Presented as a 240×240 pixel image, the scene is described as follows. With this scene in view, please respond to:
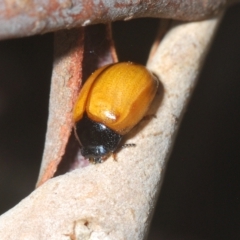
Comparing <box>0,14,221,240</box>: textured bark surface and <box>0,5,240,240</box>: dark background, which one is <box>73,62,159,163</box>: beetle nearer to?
<box>0,14,221,240</box>: textured bark surface


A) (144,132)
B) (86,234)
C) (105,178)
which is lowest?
(86,234)

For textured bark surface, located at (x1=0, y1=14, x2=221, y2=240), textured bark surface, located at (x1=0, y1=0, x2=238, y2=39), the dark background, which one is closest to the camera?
textured bark surface, located at (x1=0, y1=0, x2=238, y2=39)

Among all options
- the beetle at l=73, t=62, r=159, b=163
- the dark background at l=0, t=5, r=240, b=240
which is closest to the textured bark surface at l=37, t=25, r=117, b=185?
the beetle at l=73, t=62, r=159, b=163

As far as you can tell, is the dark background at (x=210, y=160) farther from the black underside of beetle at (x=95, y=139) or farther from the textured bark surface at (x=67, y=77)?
the textured bark surface at (x=67, y=77)

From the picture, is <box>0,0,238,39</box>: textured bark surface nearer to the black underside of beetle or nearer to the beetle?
the beetle

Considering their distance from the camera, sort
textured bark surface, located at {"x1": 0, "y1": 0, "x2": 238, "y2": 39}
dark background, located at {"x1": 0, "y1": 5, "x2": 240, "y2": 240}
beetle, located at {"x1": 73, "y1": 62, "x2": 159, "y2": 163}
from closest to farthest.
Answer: textured bark surface, located at {"x1": 0, "y1": 0, "x2": 238, "y2": 39} < beetle, located at {"x1": 73, "y1": 62, "x2": 159, "y2": 163} < dark background, located at {"x1": 0, "y1": 5, "x2": 240, "y2": 240}

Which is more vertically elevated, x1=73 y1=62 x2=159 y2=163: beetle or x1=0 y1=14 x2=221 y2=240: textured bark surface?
x1=73 y1=62 x2=159 y2=163: beetle

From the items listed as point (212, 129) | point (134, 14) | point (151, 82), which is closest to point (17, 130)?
point (151, 82)

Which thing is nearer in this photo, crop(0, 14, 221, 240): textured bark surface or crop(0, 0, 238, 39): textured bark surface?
crop(0, 0, 238, 39): textured bark surface

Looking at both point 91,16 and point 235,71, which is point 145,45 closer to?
point 235,71
